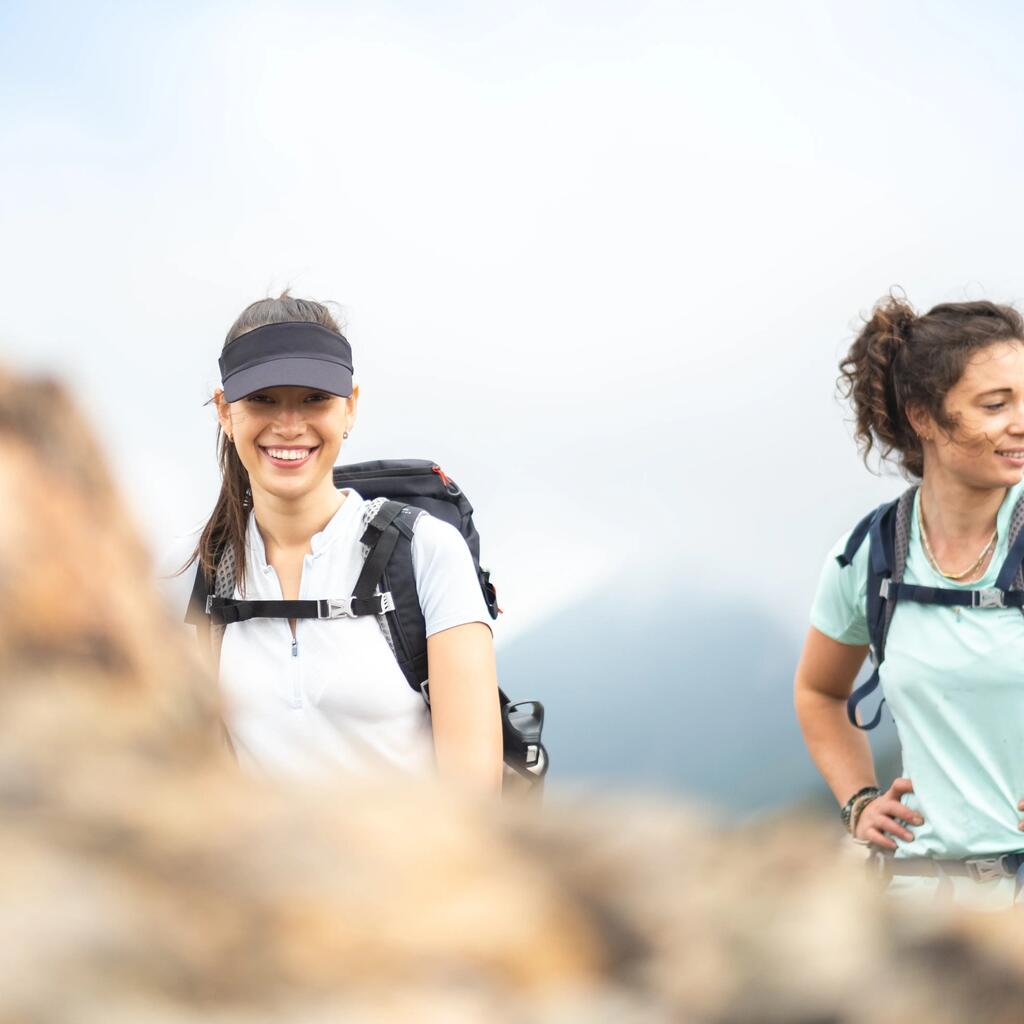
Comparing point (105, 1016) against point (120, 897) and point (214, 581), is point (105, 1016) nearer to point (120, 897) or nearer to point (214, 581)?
point (120, 897)

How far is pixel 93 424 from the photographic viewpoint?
0.35 m

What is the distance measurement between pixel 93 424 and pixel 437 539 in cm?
152

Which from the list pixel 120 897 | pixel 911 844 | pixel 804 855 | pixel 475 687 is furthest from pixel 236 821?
pixel 911 844

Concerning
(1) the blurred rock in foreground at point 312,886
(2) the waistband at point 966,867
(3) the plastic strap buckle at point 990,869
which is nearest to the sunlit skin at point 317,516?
(2) the waistband at point 966,867

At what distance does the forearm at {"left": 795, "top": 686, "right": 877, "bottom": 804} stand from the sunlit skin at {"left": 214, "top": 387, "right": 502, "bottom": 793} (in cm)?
110

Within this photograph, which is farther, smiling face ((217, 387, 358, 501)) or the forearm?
the forearm

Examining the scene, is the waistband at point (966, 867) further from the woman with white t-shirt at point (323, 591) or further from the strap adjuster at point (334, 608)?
the strap adjuster at point (334, 608)

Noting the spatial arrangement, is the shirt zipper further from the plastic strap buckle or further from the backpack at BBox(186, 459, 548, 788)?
the plastic strap buckle

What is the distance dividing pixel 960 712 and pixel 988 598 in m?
0.21

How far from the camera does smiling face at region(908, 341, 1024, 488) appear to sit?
2.26 meters

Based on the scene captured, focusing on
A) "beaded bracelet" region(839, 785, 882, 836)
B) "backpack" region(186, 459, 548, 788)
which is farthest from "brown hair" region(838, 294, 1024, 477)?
"backpack" region(186, 459, 548, 788)

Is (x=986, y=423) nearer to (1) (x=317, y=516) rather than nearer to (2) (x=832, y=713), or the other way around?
(2) (x=832, y=713)

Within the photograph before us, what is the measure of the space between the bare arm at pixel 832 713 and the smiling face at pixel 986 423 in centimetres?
47

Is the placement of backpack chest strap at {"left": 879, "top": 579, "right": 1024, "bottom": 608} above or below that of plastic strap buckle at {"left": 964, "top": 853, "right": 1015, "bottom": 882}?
above
